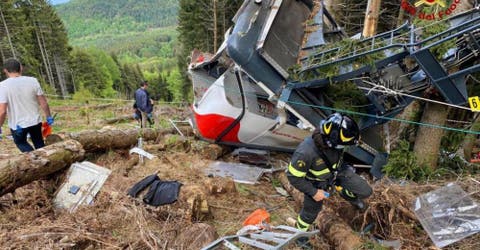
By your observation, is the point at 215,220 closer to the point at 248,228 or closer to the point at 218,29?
the point at 248,228

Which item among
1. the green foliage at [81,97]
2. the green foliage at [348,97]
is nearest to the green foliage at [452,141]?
the green foliage at [348,97]

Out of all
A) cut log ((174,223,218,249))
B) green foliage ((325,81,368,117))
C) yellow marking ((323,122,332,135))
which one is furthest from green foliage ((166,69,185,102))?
yellow marking ((323,122,332,135))

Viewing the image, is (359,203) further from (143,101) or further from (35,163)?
(143,101)

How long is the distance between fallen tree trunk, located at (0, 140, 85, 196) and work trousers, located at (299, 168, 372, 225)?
3.04 metres

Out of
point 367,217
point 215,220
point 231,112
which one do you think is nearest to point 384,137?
point 367,217

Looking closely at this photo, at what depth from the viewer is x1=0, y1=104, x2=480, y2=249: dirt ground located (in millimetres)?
2734

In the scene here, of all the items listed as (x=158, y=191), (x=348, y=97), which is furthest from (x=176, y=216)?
(x=348, y=97)

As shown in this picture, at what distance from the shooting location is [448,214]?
2604 millimetres

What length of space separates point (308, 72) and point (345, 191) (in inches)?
62.5

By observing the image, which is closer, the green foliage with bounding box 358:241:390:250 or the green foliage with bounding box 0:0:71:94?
the green foliage with bounding box 358:241:390:250

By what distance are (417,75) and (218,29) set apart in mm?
19721

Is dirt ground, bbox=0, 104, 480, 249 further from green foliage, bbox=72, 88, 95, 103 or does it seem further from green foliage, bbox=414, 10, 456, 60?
green foliage, bbox=72, 88, 95, 103

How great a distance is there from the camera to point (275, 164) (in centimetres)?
536

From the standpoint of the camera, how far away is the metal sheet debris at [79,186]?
365 centimetres
